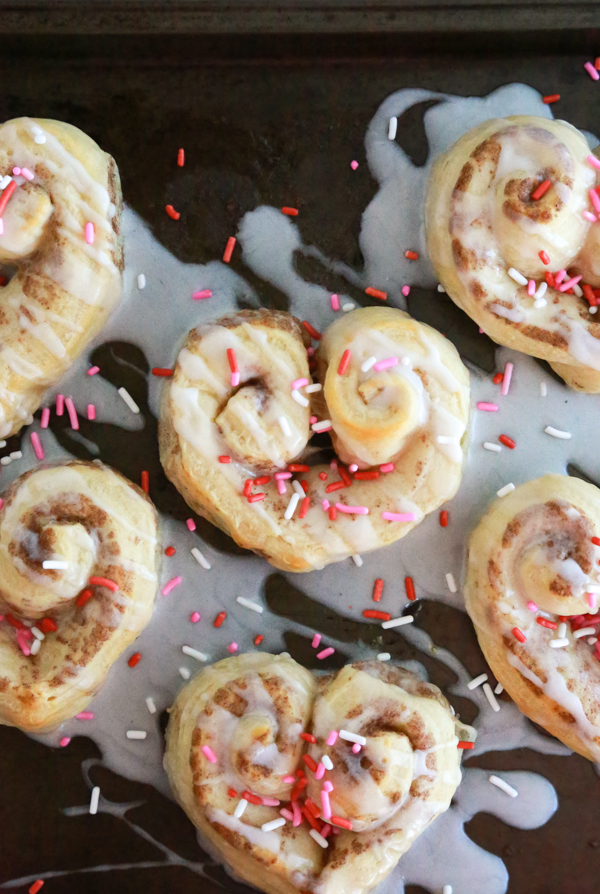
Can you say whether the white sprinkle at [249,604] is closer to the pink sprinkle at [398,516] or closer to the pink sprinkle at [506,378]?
the pink sprinkle at [398,516]

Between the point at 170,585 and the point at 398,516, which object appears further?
the point at 170,585

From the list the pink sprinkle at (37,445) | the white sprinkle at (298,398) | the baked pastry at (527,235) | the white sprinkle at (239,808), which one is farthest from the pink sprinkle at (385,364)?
the white sprinkle at (239,808)

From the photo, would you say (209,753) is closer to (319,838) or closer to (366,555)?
(319,838)

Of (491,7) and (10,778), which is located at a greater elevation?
(491,7)

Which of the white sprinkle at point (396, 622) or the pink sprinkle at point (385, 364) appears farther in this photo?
the white sprinkle at point (396, 622)

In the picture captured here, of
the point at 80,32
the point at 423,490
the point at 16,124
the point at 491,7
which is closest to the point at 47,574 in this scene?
the point at 423,490

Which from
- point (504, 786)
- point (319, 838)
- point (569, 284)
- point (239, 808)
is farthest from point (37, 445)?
point (504, 786)

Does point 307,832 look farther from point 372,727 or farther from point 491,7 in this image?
point 491,7
